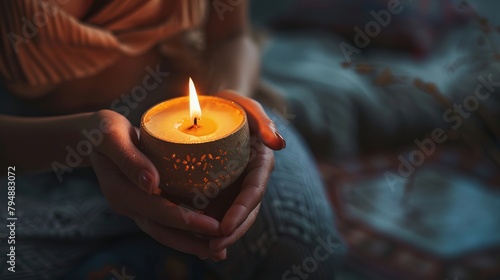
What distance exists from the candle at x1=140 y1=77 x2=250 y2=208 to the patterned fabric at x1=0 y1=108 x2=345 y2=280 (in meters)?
0.16

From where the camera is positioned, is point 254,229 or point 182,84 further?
point 182,84

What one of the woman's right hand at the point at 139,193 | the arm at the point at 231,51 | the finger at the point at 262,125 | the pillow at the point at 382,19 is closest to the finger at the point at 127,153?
the woman's right hand at the point at 139,193

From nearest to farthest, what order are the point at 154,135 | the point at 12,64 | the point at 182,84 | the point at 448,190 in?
the point at 154,135
the point at 12,64
the point at 182,84
the point at 448,190

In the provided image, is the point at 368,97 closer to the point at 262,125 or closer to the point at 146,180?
the point at 262,125

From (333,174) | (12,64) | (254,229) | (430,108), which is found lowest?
(333,174)

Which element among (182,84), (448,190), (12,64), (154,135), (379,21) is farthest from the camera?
(379,21)

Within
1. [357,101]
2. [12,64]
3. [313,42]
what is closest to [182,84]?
[12,64]

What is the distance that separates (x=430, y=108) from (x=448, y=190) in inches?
6.6

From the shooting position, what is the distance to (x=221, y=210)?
55 cm

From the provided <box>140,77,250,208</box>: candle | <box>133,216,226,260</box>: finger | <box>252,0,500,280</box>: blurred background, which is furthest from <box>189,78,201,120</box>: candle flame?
<box>252,0,500,280</box>: blurred background

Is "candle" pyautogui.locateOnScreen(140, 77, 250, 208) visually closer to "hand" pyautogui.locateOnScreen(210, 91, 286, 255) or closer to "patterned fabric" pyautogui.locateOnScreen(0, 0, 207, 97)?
"hand" pyautogui.locateOnScreen(210, 91, 286, 255)

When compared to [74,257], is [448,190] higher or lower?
lower

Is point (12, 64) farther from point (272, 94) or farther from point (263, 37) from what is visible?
point (263, 37)

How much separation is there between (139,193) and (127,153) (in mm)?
42
